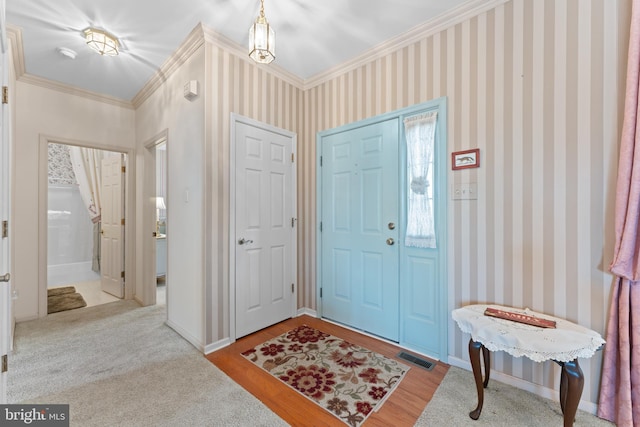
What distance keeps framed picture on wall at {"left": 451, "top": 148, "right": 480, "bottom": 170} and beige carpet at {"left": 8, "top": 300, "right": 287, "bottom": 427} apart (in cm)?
216

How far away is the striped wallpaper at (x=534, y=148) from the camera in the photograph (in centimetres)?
155

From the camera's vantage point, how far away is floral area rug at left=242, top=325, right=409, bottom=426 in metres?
1.67

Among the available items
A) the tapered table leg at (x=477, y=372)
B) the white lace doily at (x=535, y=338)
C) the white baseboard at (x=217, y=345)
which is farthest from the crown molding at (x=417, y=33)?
the white baseboard at (x=217, y=345)

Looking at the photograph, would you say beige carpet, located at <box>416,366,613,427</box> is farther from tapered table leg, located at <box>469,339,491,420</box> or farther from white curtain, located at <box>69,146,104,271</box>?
white curtain, located at <box>69,146,104,271</box>

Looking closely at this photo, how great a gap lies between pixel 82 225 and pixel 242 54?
5232mm

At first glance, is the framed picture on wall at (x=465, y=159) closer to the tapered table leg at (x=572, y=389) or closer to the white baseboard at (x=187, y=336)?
the tapered table leg at (x=572, y=389)

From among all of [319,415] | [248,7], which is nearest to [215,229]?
[319,415]

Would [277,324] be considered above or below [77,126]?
below

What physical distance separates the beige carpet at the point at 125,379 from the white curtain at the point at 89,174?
2.46m

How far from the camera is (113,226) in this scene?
3.81 m

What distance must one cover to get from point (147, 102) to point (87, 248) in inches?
150

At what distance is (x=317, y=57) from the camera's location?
266 cm

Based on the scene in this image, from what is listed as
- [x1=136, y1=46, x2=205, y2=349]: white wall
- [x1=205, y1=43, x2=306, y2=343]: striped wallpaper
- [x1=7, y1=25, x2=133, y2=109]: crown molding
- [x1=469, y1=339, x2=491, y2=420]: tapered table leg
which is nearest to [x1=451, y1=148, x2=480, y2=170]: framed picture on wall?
[x1=469, y1=339, x2=491, y2=420]: tapered table leg

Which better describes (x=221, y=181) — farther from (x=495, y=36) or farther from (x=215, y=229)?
(x=495, y=36)
